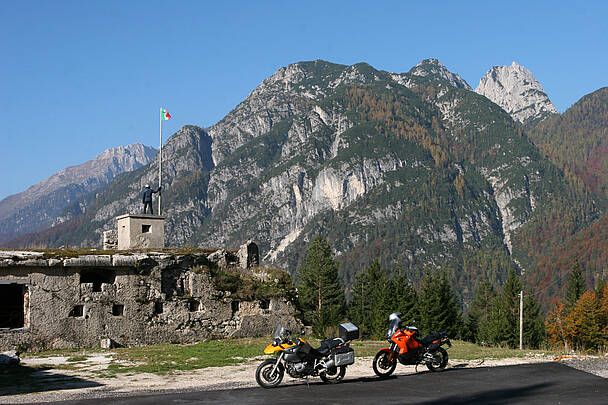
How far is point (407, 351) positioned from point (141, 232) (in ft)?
60.8

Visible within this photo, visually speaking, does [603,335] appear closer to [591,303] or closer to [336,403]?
[591,303]

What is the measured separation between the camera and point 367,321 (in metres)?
81.1

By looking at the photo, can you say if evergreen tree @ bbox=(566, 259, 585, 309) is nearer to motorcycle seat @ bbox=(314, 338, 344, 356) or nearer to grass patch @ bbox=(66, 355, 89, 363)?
grass patch @ bbox=(66, 355, 89, 363)

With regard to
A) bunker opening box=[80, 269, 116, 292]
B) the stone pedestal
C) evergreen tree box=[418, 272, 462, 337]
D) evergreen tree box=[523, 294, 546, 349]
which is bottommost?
evergreen tree box=[523, 294, 546, 349]

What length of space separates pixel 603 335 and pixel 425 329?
66.8 ft

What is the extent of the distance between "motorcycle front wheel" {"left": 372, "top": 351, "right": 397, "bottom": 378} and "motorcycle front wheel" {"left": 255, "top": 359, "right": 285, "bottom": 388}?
2545mm

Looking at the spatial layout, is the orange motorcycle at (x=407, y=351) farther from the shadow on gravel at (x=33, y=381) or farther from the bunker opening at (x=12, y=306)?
the bunker opening at (x=12, y=306)

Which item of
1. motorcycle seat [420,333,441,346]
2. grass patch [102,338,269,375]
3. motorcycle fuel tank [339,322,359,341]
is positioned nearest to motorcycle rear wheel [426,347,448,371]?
motorcycle seat [420,333,441,346]

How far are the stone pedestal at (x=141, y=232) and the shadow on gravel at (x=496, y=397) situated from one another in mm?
21039

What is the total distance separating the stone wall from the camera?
85.9 ft

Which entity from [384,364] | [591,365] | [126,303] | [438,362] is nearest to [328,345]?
[384,364]

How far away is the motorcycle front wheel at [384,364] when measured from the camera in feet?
54.1

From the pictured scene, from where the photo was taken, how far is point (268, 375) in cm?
1564

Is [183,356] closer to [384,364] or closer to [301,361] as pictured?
[301,361]
